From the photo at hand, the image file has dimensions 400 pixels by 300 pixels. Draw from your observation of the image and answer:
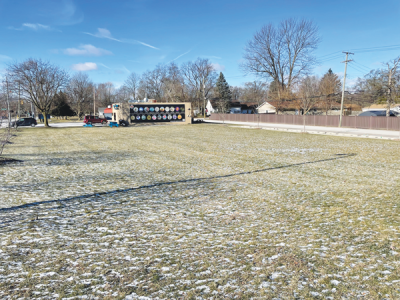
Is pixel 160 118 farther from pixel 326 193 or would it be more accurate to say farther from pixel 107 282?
pixel 107 282

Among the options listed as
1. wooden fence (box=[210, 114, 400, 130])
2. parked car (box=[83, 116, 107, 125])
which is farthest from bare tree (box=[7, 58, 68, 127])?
wooden fence (box=[210, 114, 400, 130])

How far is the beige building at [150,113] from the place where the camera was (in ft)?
167

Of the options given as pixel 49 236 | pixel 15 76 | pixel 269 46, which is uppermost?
pixel 269 46

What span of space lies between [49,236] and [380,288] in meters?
5.53

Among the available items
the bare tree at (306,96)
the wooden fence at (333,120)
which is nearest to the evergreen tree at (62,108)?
the wooden fence at (333,120)

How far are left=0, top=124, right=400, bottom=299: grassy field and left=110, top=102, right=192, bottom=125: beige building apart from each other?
4103 cm

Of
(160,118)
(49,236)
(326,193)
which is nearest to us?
(49,236)

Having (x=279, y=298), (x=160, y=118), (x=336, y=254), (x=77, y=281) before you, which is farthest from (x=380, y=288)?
(x=160, y=118)

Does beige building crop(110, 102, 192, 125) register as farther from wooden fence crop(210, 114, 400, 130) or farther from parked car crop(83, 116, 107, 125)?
wooden fence crop(210, 114, 400, 130)

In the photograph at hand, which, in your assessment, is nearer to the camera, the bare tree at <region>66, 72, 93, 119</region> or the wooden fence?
the wooden fence

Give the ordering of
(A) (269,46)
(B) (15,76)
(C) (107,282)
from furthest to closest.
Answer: (A) (269,46) < (B) (15,76) < (C) (107,282)

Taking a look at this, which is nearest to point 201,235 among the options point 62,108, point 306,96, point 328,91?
point 306,96

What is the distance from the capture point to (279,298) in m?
3.46

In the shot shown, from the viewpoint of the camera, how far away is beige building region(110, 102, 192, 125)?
5078 cm
